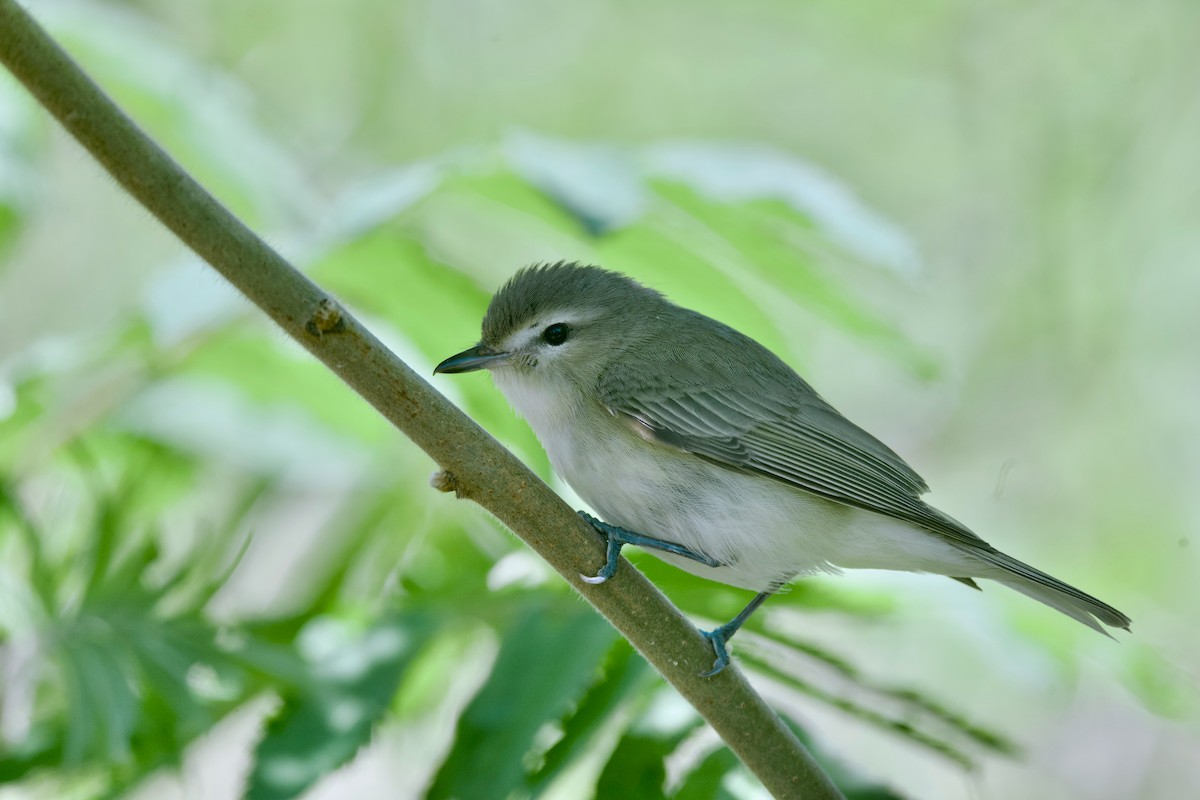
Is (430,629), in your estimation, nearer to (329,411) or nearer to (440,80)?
(329,411)

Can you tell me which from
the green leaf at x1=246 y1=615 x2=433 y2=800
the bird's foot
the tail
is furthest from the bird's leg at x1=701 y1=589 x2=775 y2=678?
the green leaf at x1=246 y1=615 x2=433 y2=800

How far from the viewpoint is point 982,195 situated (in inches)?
317

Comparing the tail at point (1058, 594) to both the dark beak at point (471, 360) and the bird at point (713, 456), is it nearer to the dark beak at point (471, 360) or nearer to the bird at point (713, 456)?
the bird at point (713, 456)

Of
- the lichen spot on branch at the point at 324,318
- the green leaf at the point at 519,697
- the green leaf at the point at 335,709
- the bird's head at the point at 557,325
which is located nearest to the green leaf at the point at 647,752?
the green leaf at the point at 519,697

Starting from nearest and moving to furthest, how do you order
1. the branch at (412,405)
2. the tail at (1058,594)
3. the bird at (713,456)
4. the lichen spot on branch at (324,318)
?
the branch at (412,405), the lichen spot on branch at (324,318), the tail at (1058,594), the bird at (713,456)

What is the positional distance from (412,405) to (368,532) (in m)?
1.66

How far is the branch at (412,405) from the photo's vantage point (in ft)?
4.89

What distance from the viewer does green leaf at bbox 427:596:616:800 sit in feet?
7.24

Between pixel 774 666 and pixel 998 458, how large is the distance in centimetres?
513

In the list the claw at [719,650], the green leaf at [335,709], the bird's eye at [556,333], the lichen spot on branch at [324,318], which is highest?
the bird's eye at [556,333]

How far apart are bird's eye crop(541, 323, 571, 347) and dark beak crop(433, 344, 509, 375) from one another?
0.17 metres

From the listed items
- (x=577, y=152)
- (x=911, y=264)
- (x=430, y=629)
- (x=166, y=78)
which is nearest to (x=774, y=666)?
(x=430, y=629)

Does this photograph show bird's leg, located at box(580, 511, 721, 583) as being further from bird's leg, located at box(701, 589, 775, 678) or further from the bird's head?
the bird's head

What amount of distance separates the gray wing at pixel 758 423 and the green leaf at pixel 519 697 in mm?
604
